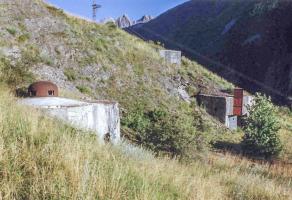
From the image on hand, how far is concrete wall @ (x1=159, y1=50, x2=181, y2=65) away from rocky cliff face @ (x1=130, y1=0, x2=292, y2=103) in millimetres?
17769

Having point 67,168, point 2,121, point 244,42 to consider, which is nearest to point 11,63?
point 2,121

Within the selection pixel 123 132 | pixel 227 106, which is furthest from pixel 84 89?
pixel 227 106

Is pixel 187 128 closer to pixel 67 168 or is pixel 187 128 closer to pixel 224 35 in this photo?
pixel 67 168

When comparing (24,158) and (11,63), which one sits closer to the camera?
(24,158)

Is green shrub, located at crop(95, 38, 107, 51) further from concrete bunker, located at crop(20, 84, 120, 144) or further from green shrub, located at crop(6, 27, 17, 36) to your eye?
concrete bunker, located at crop(20, 84, 120, 144)

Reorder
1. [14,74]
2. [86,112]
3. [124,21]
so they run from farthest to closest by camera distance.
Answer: [124,21]
[14,74]
[86,112]

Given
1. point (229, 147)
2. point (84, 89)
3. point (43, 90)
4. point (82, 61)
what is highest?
point (82, 61)

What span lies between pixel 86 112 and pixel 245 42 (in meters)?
47.6

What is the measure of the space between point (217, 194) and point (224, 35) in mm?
61374

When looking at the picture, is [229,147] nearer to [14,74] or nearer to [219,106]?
[219,106]

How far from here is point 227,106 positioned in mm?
28484

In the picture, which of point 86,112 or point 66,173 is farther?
point 86,112

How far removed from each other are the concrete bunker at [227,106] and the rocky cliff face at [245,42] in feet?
59.4

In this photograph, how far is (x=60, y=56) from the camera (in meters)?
25.1
